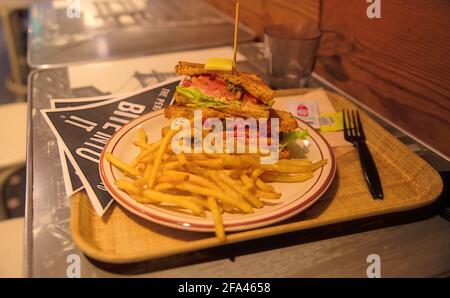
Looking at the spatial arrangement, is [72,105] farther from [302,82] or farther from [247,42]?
[247,42]

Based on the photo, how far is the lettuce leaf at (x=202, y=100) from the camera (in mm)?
1324

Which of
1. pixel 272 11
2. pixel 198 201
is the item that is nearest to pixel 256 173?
pixel 198 201

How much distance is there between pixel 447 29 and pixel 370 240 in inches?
29.0

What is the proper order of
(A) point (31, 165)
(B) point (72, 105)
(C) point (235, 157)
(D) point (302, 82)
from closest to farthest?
1. (C) point (235, 157)
2. (A) point (31, 165)
3. (B) point (72, 105)
4. (D) point (302, 82)

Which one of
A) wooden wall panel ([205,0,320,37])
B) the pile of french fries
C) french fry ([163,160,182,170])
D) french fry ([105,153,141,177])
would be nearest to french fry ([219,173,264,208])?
the pile of french fries

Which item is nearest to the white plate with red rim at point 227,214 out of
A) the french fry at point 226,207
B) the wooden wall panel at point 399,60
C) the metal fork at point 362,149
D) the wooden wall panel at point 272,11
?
the french fry at point 226,207

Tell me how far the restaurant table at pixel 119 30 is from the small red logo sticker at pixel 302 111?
0.87 meters

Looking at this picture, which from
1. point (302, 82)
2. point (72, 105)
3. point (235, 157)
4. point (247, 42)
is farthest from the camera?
point (247, 42)

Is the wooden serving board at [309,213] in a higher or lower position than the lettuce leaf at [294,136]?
lower

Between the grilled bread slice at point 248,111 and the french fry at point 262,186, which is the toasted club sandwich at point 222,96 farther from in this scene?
the french fry at point 262,186

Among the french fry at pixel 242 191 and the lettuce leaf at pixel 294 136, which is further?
the lettuce leaf at pixel 294 136

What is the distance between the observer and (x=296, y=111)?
5.10 feet

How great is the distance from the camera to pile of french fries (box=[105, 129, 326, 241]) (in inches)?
37.0

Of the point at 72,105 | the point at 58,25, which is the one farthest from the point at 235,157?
the point at 58,25
